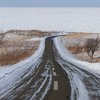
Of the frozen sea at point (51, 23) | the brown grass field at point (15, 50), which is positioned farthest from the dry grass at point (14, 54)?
the frozen sea at point (51, 23)

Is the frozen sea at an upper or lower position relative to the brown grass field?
upper

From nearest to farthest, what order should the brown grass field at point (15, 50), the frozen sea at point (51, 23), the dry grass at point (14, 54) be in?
the dry grass at point (14, 54)
the brown grass field at point (15, 50)
the frozen sea at point (51, 23)

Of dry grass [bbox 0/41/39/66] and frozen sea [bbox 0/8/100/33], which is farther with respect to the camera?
frozen sea [bbox 0/8/100/33]

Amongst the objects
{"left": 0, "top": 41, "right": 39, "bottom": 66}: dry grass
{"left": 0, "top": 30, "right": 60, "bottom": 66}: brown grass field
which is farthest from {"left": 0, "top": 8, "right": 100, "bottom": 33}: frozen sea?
{"left": 0, "top": 41, "right": 39, "bottom": 66}: dry grass

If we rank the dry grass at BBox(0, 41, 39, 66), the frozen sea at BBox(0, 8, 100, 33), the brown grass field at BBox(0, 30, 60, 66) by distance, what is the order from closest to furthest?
the dry grass at BBox(0, 41, 39, 66)
the brown grass field at BBox(0, 30, 60, 66)
the frozen sea at BBox(0, 8, 100, 33)

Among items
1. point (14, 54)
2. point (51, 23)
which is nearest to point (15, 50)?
point (14, 54)

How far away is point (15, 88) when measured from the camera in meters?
4.90

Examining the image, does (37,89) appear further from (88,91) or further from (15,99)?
(88,91)

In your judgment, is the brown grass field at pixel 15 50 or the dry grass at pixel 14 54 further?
the brown grass field at pixel 15 50

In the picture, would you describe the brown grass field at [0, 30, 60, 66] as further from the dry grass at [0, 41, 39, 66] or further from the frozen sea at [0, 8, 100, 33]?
the frozen sea at [0, 8, 100, 33]

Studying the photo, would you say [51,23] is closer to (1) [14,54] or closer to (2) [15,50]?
(2) [15,50]

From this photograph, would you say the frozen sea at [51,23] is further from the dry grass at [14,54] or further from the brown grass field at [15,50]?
the dry grass at [14,54]

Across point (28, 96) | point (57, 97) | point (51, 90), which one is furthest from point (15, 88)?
point (57, 97)

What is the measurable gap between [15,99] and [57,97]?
3.94ft
